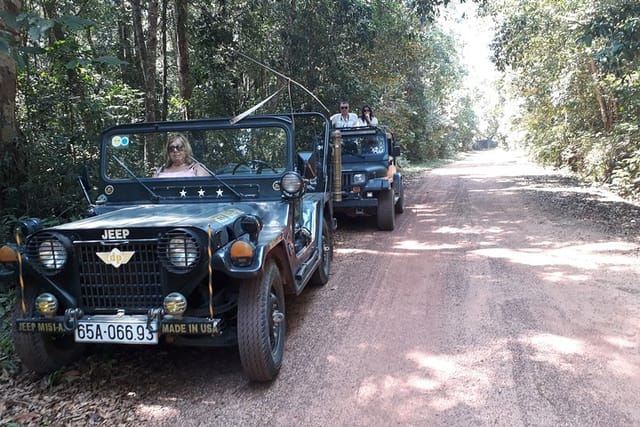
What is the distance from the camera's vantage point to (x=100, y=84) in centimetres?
930

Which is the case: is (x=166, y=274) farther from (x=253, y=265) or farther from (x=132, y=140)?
(x=132, y=140)

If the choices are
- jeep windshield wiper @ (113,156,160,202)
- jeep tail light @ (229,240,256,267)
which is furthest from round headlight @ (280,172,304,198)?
jeep windshield wiper @ (113,156,160,202)

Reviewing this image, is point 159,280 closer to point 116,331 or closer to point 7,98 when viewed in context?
point 116,331

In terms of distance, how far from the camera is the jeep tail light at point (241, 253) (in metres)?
3.41

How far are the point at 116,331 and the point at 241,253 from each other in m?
1.00

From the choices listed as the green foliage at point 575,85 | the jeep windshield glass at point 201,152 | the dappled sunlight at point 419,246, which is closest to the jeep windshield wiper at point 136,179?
the jeep windshield glass at point 201,152

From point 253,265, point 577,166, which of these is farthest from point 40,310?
point 577,166

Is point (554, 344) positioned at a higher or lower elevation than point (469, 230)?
lower

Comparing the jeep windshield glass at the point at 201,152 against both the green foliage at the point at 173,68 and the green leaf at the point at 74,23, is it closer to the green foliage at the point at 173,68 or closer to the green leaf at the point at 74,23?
the green foliage at the point at 173,68

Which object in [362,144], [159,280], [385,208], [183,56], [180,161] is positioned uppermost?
[183,56]

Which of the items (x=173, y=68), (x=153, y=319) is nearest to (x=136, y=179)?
(x=153, y=319)

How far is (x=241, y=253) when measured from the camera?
3.41 m

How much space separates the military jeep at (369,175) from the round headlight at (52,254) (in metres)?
5.65

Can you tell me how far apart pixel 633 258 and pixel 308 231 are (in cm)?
466
